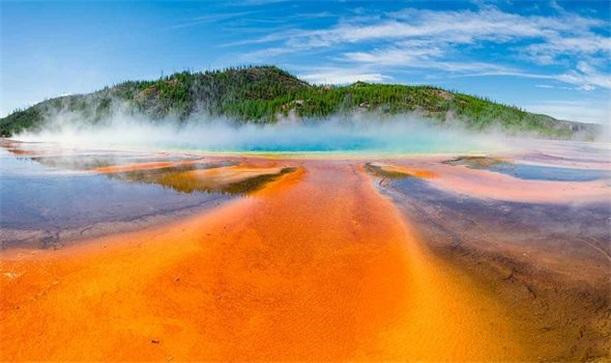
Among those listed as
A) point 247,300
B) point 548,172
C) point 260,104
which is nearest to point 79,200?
point 247,300

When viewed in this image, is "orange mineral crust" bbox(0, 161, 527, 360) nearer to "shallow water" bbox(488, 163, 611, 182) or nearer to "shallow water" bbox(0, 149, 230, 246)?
"shallow water" bbox(0, 149, 230, 246)

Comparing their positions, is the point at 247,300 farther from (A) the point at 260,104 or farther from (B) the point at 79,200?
(A) the point at 260,104

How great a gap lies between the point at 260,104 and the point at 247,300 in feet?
262

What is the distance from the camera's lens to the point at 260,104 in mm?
82500

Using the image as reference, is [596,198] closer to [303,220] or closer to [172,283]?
[303,220]

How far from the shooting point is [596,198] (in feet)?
33.4

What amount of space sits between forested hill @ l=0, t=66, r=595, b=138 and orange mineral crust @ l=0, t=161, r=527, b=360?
6536 cm

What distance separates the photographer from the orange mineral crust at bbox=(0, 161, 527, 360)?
4020mm

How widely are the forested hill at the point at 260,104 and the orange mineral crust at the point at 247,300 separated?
214ft

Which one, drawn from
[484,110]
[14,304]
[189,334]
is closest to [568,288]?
[189,334]

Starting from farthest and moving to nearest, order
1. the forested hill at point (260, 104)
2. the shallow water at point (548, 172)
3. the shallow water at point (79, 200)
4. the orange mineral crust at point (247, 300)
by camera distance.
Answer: the forested hill at point (260, 104)
the shallow water at point (548, 172)
the shallow water at point (79, 200)
the orange mineral crust at point (247, 300)

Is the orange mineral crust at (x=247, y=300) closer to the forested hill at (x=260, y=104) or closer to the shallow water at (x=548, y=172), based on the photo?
the shallow water at (x=548, y=172)

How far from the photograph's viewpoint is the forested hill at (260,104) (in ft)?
255

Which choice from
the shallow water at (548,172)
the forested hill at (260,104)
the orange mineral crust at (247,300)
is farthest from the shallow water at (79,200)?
the forested hill at (260,104)
